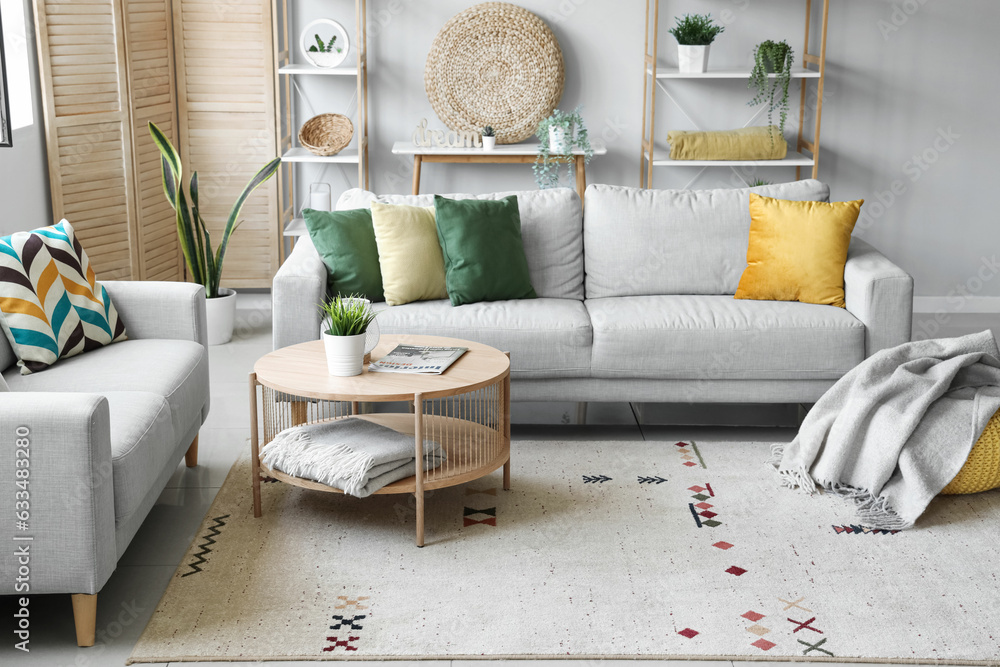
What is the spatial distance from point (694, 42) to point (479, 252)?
6.47 ft

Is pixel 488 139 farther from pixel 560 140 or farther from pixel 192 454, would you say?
pixel 192 454

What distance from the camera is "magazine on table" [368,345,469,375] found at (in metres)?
2.79

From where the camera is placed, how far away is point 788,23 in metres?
5.12

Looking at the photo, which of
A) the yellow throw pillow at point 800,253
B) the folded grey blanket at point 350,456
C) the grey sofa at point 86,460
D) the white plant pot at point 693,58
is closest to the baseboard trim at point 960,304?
the white plant pot at point 693,58

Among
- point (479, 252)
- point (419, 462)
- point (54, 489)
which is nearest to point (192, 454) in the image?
point (419, 462)

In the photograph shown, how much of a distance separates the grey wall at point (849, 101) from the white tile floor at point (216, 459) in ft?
1.77

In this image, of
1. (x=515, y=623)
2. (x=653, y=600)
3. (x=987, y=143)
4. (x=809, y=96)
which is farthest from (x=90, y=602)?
(x=987, y=143)

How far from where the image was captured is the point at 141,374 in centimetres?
277

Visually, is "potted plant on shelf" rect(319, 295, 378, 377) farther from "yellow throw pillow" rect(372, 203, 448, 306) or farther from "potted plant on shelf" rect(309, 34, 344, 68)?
"potted plant on shelf" rect(309, 34, 344, 68)

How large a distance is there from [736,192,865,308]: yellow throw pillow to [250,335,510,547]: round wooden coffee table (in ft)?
4.04

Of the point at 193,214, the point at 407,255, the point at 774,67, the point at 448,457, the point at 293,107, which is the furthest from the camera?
the point at 293,107

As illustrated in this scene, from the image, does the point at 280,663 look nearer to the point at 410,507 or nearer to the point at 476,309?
the point at 410,507

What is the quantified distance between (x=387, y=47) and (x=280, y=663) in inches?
149

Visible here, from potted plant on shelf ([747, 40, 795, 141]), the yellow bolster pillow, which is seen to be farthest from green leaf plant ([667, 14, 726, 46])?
the yellow bolster pillow
